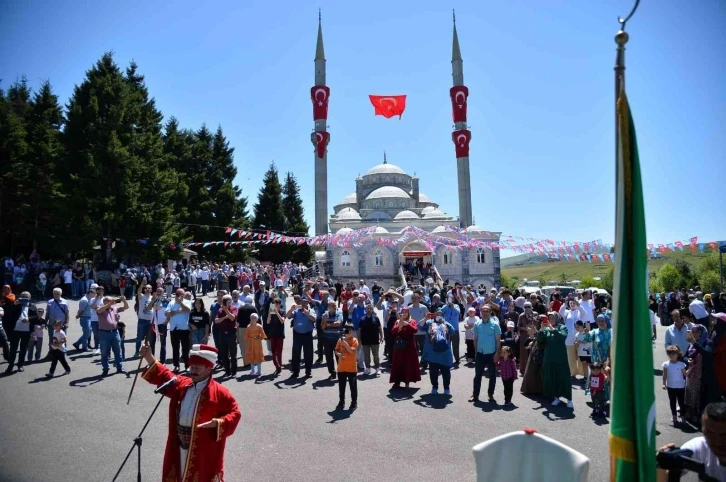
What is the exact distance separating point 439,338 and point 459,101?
39.1m

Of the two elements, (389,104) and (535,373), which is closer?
(535,373)

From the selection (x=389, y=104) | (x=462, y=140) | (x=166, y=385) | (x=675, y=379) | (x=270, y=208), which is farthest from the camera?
(x=270, y=208)

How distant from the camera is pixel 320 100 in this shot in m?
42.8

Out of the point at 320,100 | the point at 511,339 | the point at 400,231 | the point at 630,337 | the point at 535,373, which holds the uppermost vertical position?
the point at 320,100

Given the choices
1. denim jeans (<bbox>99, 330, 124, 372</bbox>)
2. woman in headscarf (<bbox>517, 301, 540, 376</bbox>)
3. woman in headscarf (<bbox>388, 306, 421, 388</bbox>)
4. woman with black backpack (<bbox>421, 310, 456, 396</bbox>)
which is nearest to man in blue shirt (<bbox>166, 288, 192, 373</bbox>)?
denim jeans (<bbox>99, 330, 124, 372</bbox>)

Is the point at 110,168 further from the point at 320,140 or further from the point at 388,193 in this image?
the point at 388,193

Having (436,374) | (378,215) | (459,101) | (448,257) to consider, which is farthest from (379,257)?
(436,374)

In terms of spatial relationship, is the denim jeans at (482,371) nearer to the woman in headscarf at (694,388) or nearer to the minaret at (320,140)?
the woman in headscarf at (694,388)

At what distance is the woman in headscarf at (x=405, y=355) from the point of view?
8961 millimetres

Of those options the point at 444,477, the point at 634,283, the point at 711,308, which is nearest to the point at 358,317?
the point at 444,477

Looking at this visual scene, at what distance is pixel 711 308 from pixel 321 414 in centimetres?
1331

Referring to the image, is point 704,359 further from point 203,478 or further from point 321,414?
point 203,478

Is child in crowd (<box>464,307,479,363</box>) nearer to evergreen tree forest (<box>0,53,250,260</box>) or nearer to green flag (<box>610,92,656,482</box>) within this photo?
green flag (<box>610,92,656,482</box>)

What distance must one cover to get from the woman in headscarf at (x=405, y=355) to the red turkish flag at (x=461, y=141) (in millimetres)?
37282
